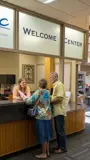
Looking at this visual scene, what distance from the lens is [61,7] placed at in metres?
4.06

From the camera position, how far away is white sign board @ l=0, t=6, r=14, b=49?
3.71 metres

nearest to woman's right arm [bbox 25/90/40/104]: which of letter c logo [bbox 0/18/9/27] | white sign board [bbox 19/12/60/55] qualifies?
white sign board [bbox 19/12/60/55]

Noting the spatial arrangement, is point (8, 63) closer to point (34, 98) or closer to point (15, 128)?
point (15, 128)

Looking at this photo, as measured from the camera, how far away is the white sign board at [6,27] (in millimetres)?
3715

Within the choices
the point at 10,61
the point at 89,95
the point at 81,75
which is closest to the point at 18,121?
the point at 10,61

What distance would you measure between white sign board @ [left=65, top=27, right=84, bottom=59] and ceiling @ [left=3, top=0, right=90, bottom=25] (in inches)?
23.0

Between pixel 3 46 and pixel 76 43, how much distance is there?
2378 mm

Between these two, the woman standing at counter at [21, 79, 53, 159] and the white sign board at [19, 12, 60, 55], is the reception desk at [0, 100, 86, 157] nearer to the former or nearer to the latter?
the woman standing at counter at [21, 79, 53, 159]

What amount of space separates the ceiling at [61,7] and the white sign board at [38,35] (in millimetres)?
211

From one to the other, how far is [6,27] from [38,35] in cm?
82

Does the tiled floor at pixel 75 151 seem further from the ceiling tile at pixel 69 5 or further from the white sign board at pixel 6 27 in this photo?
the ceiling tile at pixel 69 5

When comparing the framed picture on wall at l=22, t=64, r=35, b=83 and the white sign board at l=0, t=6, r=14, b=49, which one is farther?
the framed picture on wall at l=22, t=64, r=35, b=83

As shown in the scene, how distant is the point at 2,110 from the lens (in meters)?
3.56

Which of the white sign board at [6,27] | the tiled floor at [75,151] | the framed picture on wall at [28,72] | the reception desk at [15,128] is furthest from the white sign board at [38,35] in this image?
the framed picture on wall at [28,72]
